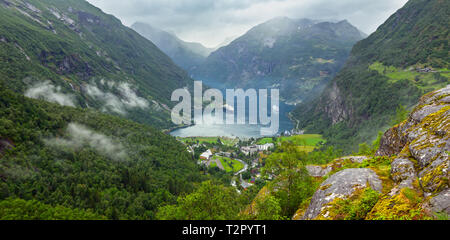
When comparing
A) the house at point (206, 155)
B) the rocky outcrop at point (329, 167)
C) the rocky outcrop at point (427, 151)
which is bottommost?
the house at point (206, 155)

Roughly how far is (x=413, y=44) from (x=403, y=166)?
707ft

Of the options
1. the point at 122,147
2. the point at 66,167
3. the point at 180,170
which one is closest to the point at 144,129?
the point at 122,147

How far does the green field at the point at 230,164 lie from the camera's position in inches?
4990

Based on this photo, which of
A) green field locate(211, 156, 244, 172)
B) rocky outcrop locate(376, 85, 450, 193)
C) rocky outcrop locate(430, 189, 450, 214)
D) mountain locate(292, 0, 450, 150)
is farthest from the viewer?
green field locate(211, 156, 244, 172)

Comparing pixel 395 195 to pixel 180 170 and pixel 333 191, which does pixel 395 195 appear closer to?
pixel 333 191

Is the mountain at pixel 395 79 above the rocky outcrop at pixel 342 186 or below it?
above

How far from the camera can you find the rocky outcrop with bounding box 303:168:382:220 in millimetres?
11977

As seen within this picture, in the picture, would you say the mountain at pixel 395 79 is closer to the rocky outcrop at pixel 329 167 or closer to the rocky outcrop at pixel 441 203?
the rocky outcrop at pixel 329 167

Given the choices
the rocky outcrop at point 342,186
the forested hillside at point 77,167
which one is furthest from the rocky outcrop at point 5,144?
the rocky outcrop at point 342,186

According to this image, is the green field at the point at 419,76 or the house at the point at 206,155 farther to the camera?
the house at the point at 206,155

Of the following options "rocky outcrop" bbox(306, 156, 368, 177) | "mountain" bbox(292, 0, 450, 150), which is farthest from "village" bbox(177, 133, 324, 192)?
"rocky outcrop" bbox(306, 156, 368, 177)

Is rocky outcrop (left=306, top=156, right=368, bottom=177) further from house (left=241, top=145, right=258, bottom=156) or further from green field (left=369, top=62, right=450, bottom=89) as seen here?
house (left=241, top=145, right=258, bottom=156)
